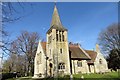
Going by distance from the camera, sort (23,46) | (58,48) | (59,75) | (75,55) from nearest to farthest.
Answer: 1. (59,75)
2. (58,48)
3. (75,55)
4. (23,46)

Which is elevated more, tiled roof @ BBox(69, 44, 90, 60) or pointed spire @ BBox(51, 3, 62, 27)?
pointed spire @ BBox(51, 3, 62, 27)

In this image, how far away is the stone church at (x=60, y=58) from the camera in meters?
33.6

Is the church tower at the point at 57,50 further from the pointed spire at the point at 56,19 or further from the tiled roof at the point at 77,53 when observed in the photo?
the tiled roof at the point at 77,53

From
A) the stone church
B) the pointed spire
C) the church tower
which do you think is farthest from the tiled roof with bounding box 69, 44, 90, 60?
the pointed spire

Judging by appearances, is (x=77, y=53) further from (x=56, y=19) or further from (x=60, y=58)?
(x=56, y=19)

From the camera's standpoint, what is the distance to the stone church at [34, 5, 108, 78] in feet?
110

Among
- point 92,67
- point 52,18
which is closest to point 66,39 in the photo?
point 52,18

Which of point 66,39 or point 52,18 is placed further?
point 52,18

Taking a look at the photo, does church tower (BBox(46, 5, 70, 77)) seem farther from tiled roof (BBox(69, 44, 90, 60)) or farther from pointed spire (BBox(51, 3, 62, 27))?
tiled roof (BBox(69, 44, 90, 60))

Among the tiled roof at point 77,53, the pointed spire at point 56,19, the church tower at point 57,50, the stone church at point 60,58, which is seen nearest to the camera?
the church tower at point 57,50

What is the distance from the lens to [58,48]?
1346 inches

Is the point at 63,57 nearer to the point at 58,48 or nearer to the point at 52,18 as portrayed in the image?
the point at 58,48

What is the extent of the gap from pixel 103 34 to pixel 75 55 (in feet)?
35.5

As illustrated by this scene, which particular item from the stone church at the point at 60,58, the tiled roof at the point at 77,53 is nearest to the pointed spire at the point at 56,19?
the stone church at the point at 60,58
